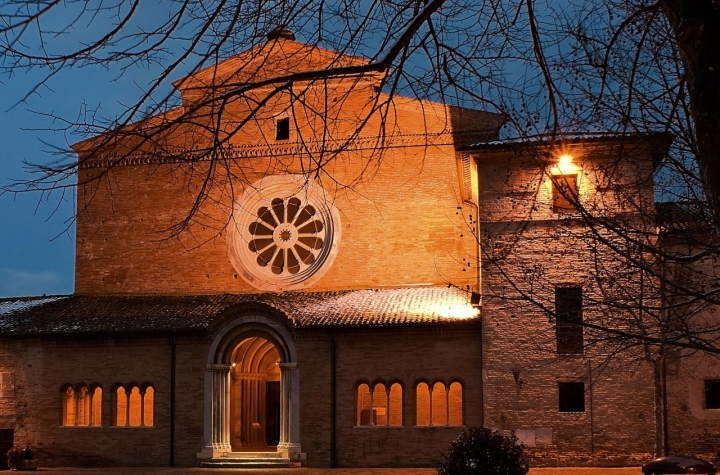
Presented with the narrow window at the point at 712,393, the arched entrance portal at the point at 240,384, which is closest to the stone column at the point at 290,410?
the arched entrance portal at the point at 240,384

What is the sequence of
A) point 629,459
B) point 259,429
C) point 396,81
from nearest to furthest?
point 396,81 → point 629,459 → point 259,429

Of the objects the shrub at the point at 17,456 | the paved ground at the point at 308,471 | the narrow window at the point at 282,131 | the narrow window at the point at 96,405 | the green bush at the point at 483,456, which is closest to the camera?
the green bush at the point at 483,456

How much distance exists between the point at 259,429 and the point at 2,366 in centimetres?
714

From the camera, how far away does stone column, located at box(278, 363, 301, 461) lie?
80.0 ft

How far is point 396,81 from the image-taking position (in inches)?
319

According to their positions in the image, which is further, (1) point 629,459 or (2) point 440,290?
(2) point 440,290

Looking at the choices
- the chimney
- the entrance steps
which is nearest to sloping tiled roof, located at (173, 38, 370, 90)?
the chimney

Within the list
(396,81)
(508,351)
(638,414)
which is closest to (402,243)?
(508,351)

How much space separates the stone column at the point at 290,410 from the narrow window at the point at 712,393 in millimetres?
9630

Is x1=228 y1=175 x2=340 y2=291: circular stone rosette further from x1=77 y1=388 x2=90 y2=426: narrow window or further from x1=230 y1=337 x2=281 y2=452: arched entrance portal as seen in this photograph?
x1=77 y1=388 x2=90 y2=426: narrow window

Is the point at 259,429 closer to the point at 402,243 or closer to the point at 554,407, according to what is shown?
the point at 402,243

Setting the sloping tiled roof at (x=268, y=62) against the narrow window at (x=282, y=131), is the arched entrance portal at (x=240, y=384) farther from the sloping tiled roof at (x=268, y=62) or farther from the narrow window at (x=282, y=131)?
the sloping tiled roof at (x=268, y=62)

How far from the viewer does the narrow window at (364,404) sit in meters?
25.2

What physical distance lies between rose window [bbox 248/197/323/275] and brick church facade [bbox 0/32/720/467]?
2.5 inches
